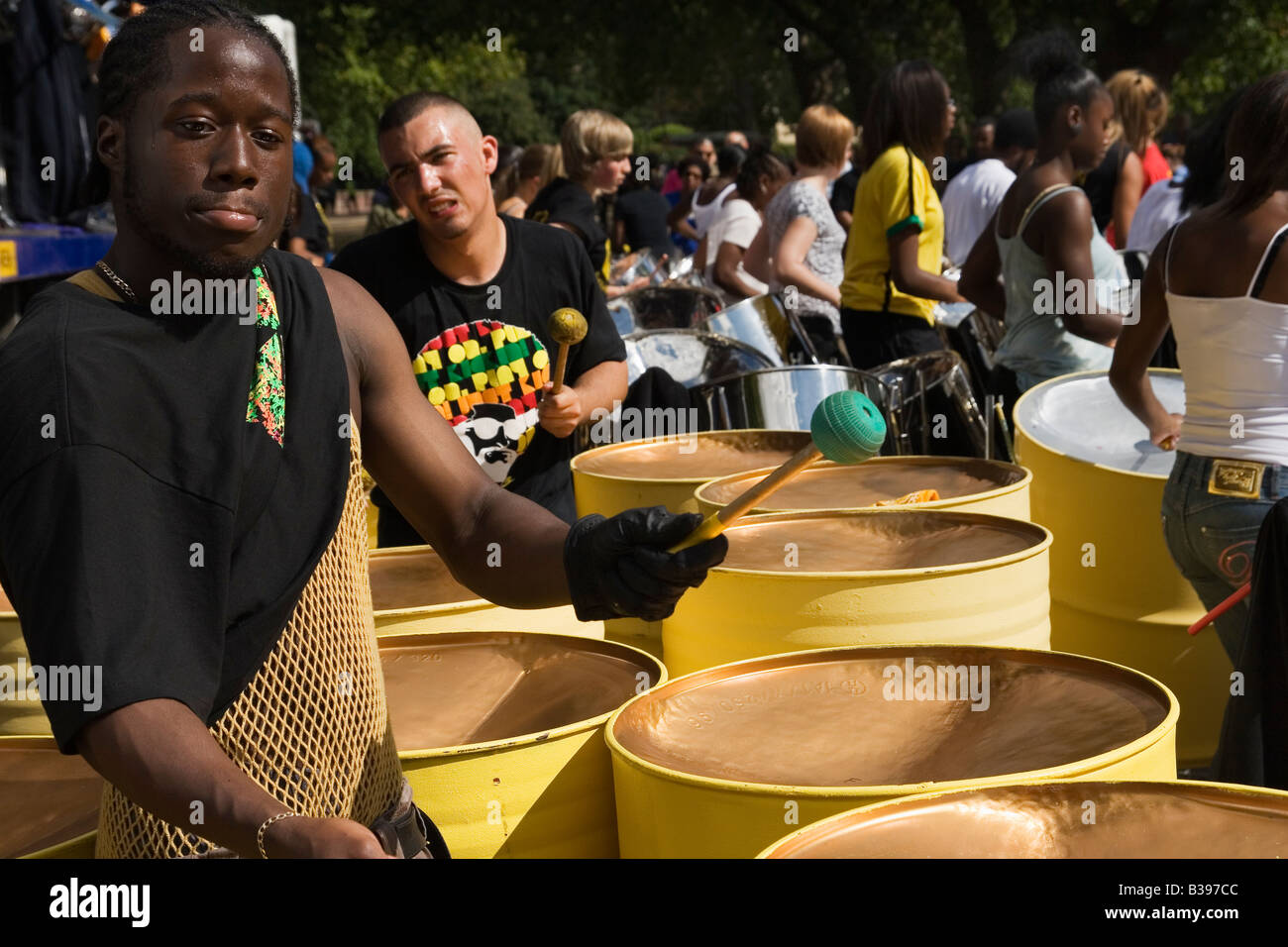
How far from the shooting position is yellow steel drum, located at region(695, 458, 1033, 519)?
73.2 inches

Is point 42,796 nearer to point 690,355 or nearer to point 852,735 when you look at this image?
point 852,735

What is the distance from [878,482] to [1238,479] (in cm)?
49

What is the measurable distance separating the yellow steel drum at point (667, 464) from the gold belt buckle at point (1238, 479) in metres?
0.67

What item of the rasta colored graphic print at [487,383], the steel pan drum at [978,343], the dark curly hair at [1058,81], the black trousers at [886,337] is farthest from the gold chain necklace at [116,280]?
the steel pan drum at [978,343]

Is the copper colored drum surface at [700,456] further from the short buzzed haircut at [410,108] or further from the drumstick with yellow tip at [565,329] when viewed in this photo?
the short buzzed haircut at [410,108]

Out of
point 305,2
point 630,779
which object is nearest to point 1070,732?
point 630,779

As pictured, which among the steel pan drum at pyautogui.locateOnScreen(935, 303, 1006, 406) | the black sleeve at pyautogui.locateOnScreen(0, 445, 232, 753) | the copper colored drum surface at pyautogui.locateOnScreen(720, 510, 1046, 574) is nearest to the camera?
the black sleeve at pyautogui.locateOnScreen(0, 445, 232, 753)

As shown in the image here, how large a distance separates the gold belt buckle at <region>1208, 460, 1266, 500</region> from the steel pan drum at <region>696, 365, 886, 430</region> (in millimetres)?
783

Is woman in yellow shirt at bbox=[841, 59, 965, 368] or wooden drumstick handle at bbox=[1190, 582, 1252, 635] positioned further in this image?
woman in yellow shirt at bbox=[841, 59, 965, 368]

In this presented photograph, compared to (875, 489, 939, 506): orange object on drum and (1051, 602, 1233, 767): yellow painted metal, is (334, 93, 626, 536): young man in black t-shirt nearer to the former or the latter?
(875, 489, 939, 506): orange object on drum

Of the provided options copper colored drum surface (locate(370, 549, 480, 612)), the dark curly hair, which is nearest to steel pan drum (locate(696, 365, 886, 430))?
the dark curly hair

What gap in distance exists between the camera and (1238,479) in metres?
1.95

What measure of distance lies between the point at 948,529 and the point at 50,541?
116 cm
